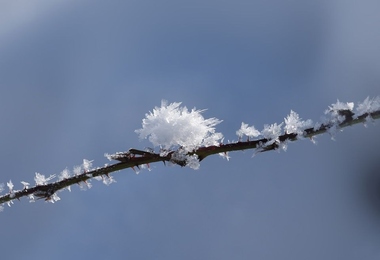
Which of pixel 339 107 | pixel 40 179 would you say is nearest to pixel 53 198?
pixel 40 179

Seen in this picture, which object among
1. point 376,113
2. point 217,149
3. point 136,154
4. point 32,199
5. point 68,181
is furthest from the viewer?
point 32,199

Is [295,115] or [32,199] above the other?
[295,115]

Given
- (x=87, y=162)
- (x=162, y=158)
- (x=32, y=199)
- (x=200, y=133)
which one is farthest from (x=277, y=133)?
(x=32, y=199)

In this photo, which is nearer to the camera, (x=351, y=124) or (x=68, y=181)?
(x=351, y=124)

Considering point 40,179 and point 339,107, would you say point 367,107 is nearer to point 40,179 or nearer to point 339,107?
point 339,107

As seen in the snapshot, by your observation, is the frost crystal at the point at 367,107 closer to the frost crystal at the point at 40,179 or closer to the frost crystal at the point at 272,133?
the frost crystal at the point at 272,133

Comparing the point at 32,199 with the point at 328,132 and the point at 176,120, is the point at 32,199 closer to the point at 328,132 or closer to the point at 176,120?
the point at 176,120

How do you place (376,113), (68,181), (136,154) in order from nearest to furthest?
1. (376,113)
2. (136,154)
3. (68,181)

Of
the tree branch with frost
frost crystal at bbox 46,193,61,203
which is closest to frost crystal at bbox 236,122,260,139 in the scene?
the tree branch with frost

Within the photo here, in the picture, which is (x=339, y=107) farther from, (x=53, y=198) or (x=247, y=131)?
(x=53, y=198)
